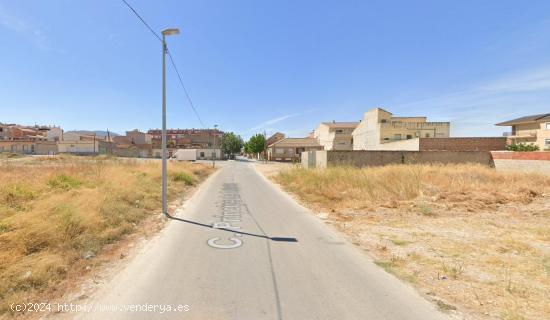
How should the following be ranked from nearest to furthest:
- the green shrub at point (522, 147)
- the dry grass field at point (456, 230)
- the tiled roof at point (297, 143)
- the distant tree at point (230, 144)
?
the dry grass field at point (456, 230) < the green shrub at point (522, 147) < the tiled roof at point (297, 143) < the distant tree at point (230, 144)

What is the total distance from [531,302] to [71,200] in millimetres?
9932

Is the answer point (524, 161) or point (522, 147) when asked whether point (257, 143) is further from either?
point (524, 161)

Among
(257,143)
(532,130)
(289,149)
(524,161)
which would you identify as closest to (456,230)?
(524,161)

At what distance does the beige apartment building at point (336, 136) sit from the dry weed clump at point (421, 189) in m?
33.5

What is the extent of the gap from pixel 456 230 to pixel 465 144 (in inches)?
1035

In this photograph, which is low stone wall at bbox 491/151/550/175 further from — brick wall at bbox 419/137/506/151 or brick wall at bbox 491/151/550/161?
brick wall at bbox 419/137/506/151

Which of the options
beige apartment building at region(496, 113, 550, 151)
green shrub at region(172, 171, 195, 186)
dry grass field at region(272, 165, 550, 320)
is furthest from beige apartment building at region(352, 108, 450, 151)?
green shrub at region(172, 171, 195, 186)

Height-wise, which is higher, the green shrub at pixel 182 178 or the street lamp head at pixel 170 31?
the street lamp head at pixel 170 31

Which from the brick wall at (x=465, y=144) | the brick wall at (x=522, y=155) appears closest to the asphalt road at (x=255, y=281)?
the brick wall at (x=522, y=155)

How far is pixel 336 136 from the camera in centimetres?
4869

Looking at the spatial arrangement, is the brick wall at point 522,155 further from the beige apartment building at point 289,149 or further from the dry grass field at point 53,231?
the beige apartment building at point 289,149

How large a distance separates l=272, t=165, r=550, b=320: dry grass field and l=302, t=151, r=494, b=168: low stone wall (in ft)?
19.0

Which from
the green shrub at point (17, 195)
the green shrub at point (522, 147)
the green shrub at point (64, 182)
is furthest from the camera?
the green shrub at point (522, 147)

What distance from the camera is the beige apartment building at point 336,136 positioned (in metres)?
48.4
